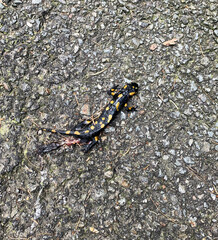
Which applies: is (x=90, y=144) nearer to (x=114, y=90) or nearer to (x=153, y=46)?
(x=114, y=90)

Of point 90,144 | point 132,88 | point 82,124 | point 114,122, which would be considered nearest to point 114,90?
point 132,88

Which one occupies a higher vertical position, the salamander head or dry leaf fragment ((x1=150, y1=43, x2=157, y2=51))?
dry leaf fragment ((x1=150, y1=43, x2=157, y2=51))

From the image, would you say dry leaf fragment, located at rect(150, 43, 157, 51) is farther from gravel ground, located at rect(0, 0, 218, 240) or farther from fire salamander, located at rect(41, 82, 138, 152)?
fire salamander, located at rect(41, 82, 138, 152)

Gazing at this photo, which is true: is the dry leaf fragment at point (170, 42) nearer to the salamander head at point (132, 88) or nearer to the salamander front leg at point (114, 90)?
the salamander head at point (132, 88)

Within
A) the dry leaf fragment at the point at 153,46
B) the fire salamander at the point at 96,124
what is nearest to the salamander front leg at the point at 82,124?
the fire salamander at the point at 96,124

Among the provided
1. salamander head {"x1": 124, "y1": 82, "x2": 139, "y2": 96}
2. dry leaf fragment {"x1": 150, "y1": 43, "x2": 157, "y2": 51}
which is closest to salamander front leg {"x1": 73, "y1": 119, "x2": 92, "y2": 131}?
salamander head {"x1": 124, "y1": 82, "x2": 139, "y2": 96}
